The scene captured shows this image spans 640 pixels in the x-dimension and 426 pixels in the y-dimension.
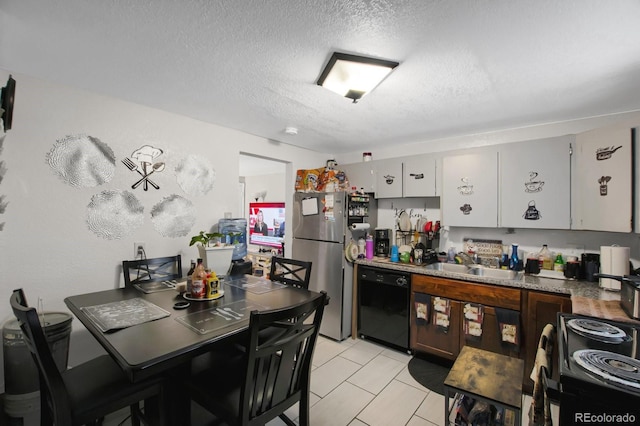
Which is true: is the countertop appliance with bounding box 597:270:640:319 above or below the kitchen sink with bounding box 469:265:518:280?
above

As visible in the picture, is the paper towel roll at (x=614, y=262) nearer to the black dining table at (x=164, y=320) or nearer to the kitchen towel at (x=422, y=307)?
the kitchen towel at (x=422, y=307)

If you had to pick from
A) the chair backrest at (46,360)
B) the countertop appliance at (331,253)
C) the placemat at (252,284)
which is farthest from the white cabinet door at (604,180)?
the chair backrest at (46,360)

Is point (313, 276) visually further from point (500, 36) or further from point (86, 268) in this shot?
point (500, 36)

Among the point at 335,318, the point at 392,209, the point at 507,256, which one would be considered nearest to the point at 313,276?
the point at 335,318

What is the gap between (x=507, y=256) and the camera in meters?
2.82

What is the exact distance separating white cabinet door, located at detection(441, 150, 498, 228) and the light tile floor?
1.53 meters

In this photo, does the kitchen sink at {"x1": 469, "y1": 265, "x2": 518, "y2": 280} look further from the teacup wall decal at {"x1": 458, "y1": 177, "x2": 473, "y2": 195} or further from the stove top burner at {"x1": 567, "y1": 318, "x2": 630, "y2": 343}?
the stove top burner at {"x1": 567, "y1": 318, "x2": 630, "y2": 343}

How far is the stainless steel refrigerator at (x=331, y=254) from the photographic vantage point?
312cm

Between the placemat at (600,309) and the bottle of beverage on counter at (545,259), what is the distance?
822 mm

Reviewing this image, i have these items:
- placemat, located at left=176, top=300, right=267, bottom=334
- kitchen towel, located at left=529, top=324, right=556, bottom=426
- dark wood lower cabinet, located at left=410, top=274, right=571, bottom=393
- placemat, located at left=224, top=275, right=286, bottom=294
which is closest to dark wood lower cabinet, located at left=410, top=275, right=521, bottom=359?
dark wood lower cabinet, located at left=410, top=274, right=571, bottom=393

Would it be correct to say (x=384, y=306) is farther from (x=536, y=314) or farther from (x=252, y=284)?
(x=252, y=284)

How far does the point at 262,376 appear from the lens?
54.0 inches

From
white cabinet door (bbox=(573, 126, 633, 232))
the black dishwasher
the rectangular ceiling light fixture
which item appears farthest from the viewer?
the black dishwasher

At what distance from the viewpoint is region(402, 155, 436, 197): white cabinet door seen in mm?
3113
